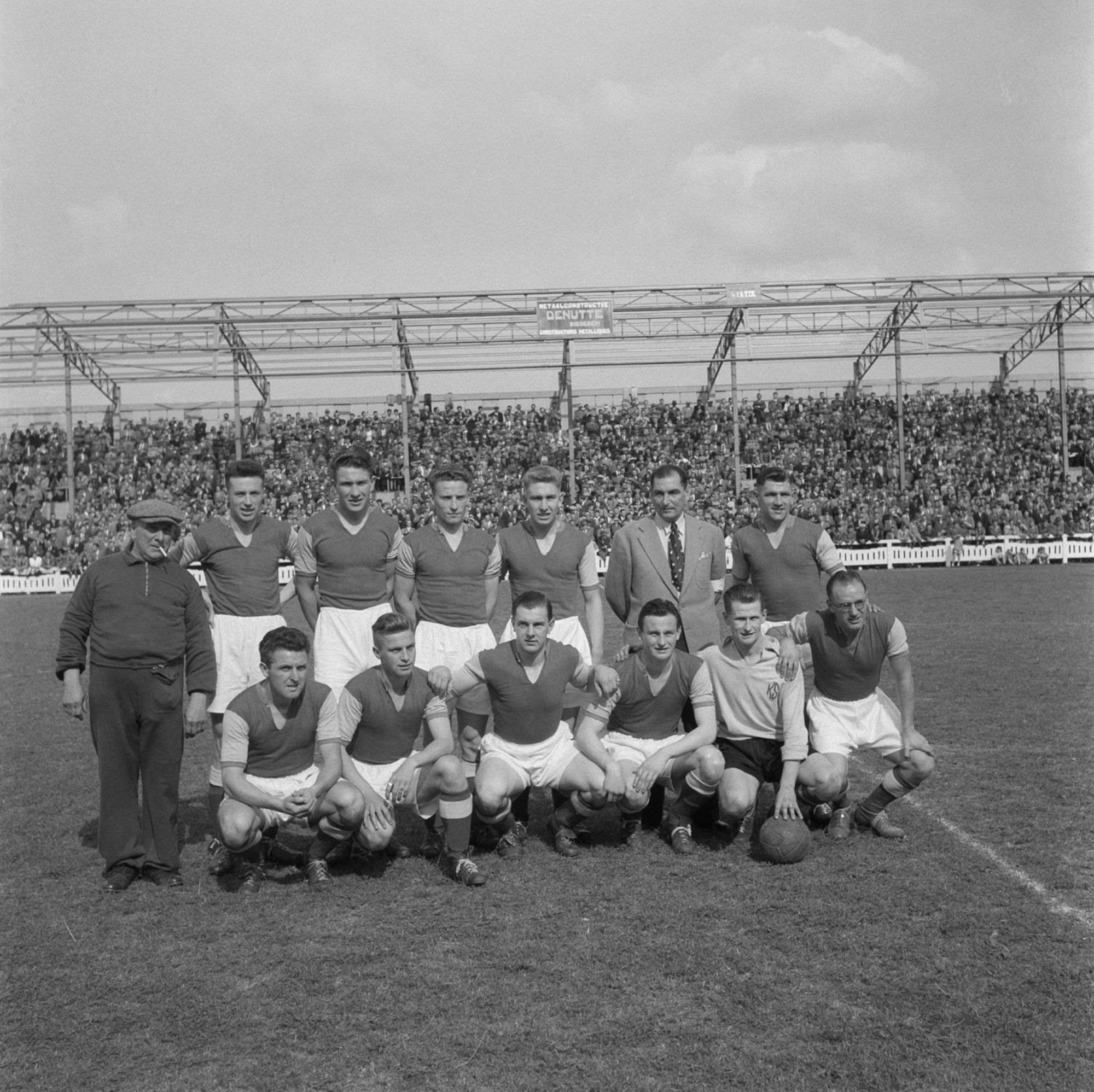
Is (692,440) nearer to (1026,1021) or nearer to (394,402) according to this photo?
(394,402)

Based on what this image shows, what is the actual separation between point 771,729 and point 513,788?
1.50m

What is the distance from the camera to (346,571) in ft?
20.8

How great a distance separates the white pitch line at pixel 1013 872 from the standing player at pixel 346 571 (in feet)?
10.9

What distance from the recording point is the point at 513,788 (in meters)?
5.74

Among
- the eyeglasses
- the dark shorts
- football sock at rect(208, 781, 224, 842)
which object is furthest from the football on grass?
football sock at rect(208, 781, 224, 842)

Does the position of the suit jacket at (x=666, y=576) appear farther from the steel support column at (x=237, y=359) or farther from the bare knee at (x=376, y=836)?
the steel support column at (x=237, y=359)

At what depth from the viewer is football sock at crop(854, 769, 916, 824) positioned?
19.0ft

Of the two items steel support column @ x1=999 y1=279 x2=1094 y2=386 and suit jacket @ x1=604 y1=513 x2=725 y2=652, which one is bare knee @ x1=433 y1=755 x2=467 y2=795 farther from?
steel support column @ x1=999 y1=279 x2=1094 y2=386

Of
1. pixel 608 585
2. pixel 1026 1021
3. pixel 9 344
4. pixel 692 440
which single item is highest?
pixel 9 344

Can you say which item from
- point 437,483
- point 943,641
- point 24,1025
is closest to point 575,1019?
point 24,1025

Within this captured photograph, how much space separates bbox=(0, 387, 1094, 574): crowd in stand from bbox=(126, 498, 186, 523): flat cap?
1027 inches

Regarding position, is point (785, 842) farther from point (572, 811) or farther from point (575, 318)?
point (575, 318)

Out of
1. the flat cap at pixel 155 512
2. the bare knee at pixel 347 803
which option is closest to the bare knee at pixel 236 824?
the bare knee at pixel 347 803

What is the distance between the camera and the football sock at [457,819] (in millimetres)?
5496
